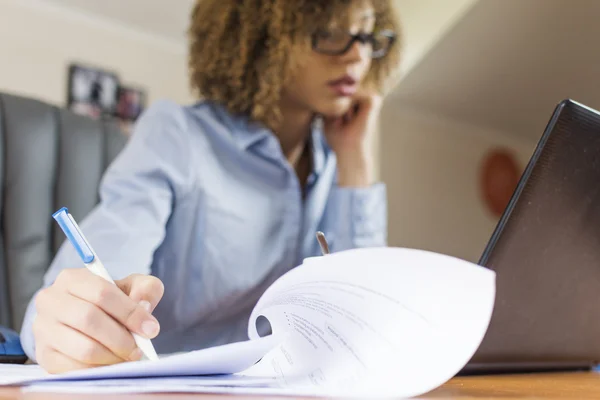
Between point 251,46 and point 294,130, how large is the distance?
19 cm

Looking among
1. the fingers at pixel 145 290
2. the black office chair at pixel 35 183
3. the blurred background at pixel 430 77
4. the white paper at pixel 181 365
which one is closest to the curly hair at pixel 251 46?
the black office chair at pixel 35 183

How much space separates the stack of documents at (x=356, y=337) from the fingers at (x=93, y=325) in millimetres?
67

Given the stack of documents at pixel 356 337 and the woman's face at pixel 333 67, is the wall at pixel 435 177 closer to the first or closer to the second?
the woman's face at pixel 333 67

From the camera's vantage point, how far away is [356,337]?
1.11 ft

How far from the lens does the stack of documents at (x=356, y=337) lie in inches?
11.1

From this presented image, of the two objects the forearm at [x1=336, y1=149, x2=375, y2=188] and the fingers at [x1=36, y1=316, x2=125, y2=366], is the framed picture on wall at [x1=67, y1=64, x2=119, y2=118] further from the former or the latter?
the fingers at [x1=36, y1=316, x2=125, y2=366]

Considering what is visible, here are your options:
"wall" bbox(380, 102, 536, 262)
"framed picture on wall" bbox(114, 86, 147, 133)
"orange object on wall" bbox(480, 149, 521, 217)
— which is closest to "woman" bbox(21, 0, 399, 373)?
"framed picture on wall" bbox(114, 86, 147, 133)

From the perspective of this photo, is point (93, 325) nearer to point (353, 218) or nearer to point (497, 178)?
point (353, 218)

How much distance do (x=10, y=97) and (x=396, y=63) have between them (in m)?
0.82

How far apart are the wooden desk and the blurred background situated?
2.35 meters

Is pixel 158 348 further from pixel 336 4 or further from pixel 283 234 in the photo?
pixel 336 4

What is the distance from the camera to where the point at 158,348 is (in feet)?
3.31

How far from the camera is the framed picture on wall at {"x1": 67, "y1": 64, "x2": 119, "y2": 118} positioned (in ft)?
8.74

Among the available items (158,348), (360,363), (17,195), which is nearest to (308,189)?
(158,348)
